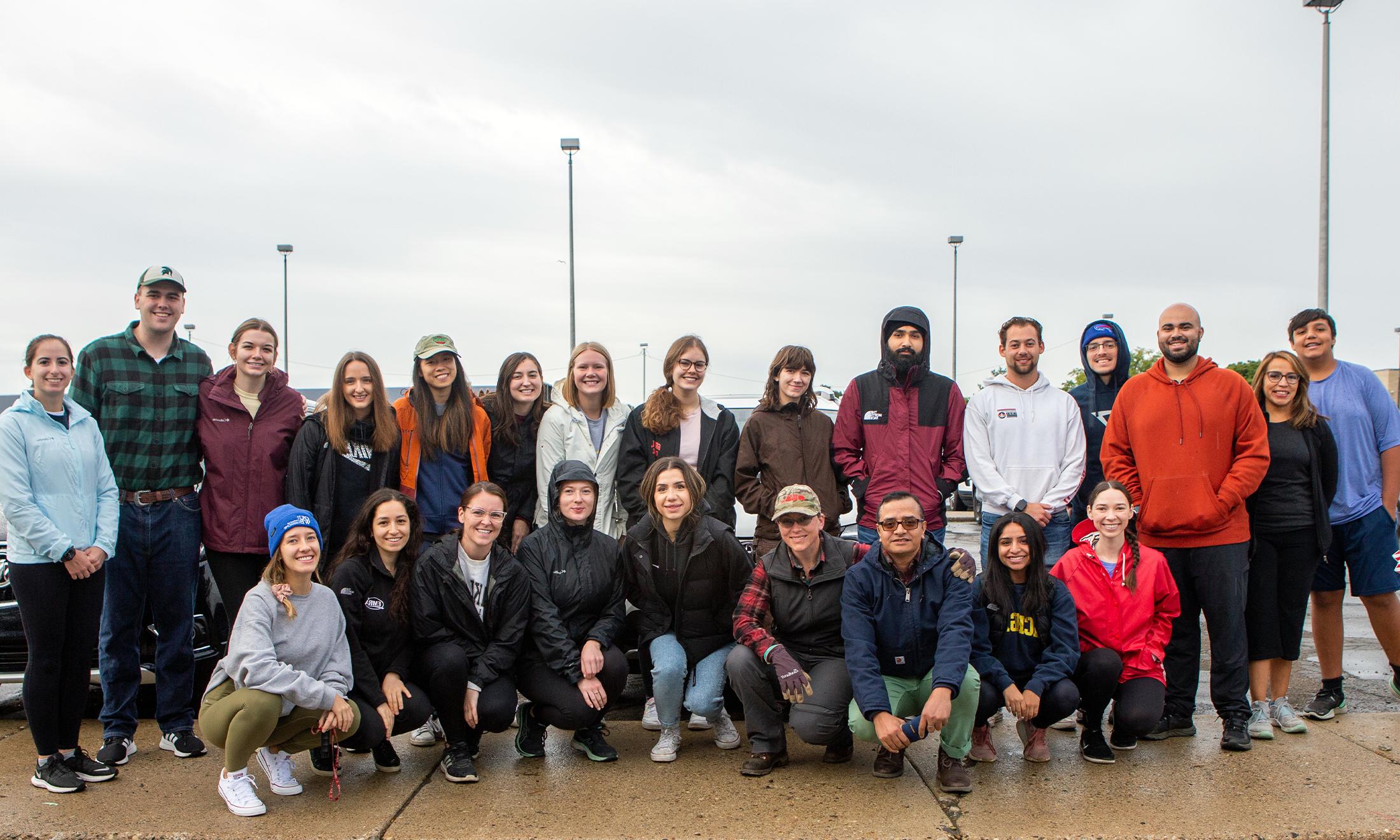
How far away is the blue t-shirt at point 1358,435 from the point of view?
5273mm

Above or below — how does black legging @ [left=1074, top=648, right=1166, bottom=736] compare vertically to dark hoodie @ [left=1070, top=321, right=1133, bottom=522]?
below

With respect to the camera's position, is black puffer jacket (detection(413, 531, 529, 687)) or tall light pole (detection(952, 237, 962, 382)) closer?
black puffer jacket (detection(413, 531, 529, 687))

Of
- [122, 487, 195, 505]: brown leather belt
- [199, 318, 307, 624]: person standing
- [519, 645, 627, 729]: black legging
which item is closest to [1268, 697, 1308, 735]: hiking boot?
[519, 645, 627, 729]: black legging

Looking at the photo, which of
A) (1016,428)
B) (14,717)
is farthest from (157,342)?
(1016,428)

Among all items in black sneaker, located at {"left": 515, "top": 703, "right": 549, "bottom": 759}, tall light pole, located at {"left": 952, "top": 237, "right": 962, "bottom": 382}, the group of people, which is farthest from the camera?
tall light pole, located at {"left": 952, "top": 237, "right": 962, "bottom": 382}

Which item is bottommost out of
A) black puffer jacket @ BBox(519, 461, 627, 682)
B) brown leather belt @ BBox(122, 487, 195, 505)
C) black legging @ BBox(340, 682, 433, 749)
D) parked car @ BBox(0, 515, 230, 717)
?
black legging @ BBox(340, 682, 433, 749)

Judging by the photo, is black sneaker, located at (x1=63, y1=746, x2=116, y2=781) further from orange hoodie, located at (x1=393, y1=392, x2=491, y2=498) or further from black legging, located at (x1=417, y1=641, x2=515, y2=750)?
orange hoodie, located at (x1=393, y1=392, x2=491, y2=498)

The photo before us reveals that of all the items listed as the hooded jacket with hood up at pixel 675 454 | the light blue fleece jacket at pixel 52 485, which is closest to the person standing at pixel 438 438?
the hooded jacket with hood up at pixel 675 454

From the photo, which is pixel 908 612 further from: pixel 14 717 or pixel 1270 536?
pixel 14 717

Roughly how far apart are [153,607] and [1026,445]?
4448 millimetres

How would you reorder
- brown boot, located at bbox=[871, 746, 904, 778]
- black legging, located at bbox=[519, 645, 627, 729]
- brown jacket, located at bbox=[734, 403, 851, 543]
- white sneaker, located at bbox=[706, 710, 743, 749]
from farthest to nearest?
brown jacket, located at bbox=[734, 403, 851, 543], white sneaker, located at bbox=[706, 710, 743, 749], black legging, located at bbox=[519, 645, 627, 729], brown boot, located at bbox=[871, 746, 904, 778]

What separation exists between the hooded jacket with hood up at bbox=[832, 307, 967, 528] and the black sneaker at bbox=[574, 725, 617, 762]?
1.77m

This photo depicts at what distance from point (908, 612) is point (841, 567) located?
1.34 feet

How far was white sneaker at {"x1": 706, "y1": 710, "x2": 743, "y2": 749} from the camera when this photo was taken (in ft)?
16.2
